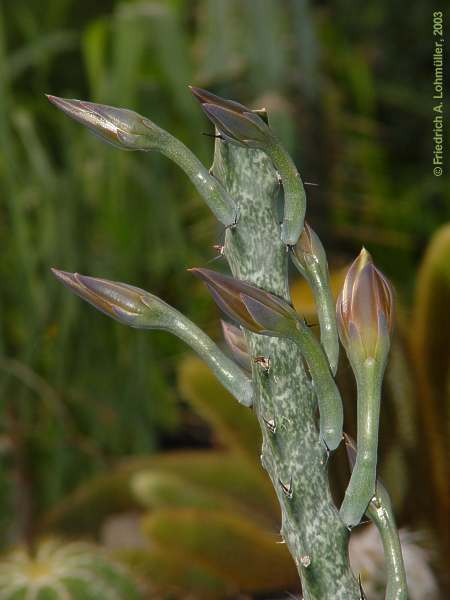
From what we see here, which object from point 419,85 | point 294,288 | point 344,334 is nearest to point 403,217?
point 419,85

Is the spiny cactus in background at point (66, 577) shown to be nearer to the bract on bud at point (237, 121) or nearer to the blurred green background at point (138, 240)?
the blurred green background at point (138, 240)

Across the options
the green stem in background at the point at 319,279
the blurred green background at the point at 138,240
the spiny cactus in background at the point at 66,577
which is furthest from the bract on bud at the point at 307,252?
the blurred green background at the point at 138,240

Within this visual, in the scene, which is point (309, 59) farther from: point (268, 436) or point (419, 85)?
point (268, 436)

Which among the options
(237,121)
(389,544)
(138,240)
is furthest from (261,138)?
(138,240)

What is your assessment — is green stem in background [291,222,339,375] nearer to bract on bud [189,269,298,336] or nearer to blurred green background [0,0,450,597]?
bract on bud [189,269,298,336]

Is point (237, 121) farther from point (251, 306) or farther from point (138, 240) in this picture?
point (138, 240)
